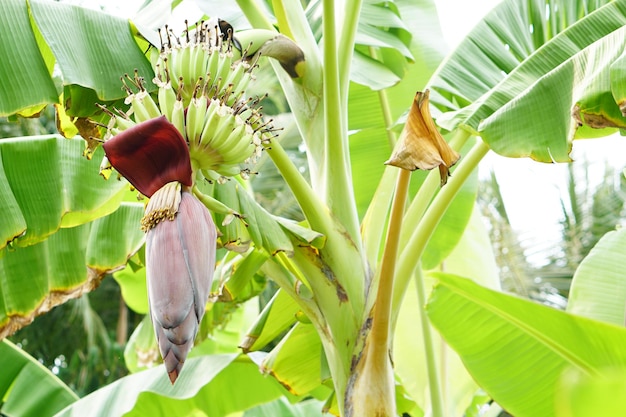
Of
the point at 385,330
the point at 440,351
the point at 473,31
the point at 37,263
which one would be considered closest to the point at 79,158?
the point at 37,263

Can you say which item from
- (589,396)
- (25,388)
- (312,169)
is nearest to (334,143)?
(312,169)

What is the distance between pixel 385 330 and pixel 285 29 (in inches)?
26.6

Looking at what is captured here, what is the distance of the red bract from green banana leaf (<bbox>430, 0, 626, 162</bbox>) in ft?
1.87

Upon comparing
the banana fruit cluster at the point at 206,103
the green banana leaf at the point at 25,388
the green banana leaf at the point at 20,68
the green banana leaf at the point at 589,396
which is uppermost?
the green banana leaf at the point at 589,396

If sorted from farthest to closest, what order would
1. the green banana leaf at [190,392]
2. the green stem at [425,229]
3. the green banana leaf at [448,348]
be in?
the green banana leaf at [448,348] → the green banana leaf at [190,392] → the green stem at [425,229]

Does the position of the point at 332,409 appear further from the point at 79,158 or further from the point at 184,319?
the point at 184,319

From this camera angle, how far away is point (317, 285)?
1.39 m

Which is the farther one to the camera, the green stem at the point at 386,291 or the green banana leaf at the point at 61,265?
the green banana leaf at the point at 61,265

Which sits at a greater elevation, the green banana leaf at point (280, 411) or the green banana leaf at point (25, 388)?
the green banana leaf at point (280, 411)

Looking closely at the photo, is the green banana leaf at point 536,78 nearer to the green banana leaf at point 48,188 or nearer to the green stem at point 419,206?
the green stem at point 419,206

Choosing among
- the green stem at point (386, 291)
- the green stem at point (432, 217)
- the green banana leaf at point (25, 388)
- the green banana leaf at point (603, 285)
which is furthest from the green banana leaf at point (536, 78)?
the green banana leaf at point (25, 388)

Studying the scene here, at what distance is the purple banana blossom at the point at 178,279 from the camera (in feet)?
2.77

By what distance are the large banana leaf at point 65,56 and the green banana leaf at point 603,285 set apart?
1.15m

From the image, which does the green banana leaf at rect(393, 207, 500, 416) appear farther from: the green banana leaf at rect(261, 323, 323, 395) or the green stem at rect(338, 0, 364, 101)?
the green stem at rect(338, 0, 364, 101)
